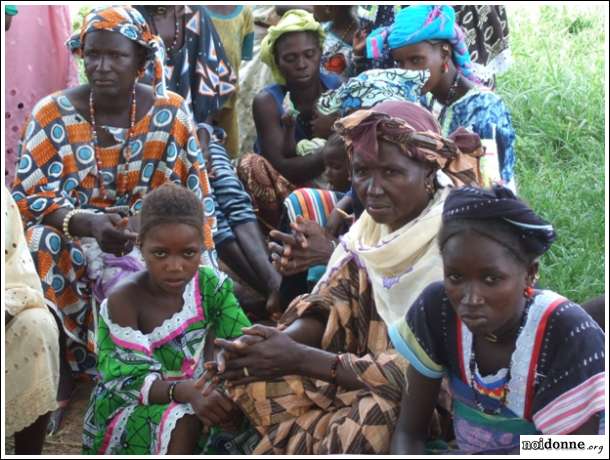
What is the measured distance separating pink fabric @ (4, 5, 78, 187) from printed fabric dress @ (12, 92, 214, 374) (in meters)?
1.10

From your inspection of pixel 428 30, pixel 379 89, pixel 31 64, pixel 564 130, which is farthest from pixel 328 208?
pixel 564 130

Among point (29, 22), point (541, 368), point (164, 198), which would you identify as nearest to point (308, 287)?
point (164, 198)

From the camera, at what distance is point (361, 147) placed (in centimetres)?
354

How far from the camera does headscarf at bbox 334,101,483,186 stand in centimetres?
351

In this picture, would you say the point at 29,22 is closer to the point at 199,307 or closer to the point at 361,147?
the point at 199,307

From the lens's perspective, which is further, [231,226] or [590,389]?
[231,226]

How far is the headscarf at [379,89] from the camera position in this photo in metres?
4.28

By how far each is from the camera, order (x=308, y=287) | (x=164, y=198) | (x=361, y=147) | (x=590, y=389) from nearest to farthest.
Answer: (x=590, y=389) < (x=361, y=147) < (x=164, y=198) < (x=308, y=287)

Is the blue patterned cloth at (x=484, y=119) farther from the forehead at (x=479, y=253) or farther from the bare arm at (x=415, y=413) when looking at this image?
the forehead at (x=479, y=253)

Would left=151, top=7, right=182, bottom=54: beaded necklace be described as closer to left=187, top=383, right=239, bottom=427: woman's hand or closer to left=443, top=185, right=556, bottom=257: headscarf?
left=187, top=383, right=239, bottom=427: woman's hand

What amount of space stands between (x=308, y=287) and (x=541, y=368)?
1.73 metres

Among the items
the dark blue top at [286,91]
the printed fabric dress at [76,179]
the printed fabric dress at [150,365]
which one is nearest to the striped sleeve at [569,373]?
the printed fabric dress at [150,365]

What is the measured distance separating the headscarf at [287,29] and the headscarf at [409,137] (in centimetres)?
199

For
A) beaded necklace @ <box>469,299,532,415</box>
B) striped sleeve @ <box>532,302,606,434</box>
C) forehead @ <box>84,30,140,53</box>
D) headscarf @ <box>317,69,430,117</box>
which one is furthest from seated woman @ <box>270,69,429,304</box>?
striped sleeve @ <box>532,302,606,434</box>
